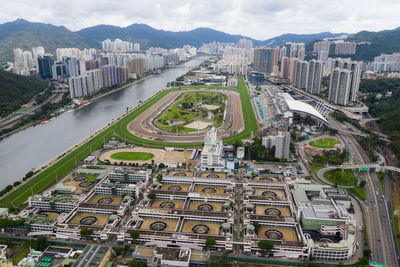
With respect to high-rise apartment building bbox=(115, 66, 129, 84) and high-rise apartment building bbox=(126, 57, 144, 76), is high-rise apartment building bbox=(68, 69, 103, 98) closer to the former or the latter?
high-rise apartment building bbox=(115, 66, 129, 84)

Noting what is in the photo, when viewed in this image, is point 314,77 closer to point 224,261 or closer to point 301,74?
point 301,74

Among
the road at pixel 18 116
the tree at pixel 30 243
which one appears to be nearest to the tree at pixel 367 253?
the tree at pixel 30 243

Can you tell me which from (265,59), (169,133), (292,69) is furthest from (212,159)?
(265,59)

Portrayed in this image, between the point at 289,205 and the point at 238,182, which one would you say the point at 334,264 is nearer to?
the point at 289,205

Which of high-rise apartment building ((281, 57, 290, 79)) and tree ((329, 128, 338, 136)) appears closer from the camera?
tree ((329, 128, 338, 136))

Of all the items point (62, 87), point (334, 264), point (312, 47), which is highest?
point (312, 47)

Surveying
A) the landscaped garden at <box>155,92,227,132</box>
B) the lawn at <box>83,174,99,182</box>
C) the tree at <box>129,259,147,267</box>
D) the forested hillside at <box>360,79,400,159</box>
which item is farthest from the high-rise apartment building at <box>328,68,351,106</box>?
the tree at <box>129,259,147,267</box>

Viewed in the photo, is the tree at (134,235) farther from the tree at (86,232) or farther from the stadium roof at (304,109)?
the stadium roof at (304,109)

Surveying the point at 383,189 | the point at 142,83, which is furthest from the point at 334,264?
the point at 142,83

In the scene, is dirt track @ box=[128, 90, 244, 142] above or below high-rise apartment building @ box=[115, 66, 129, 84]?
below
